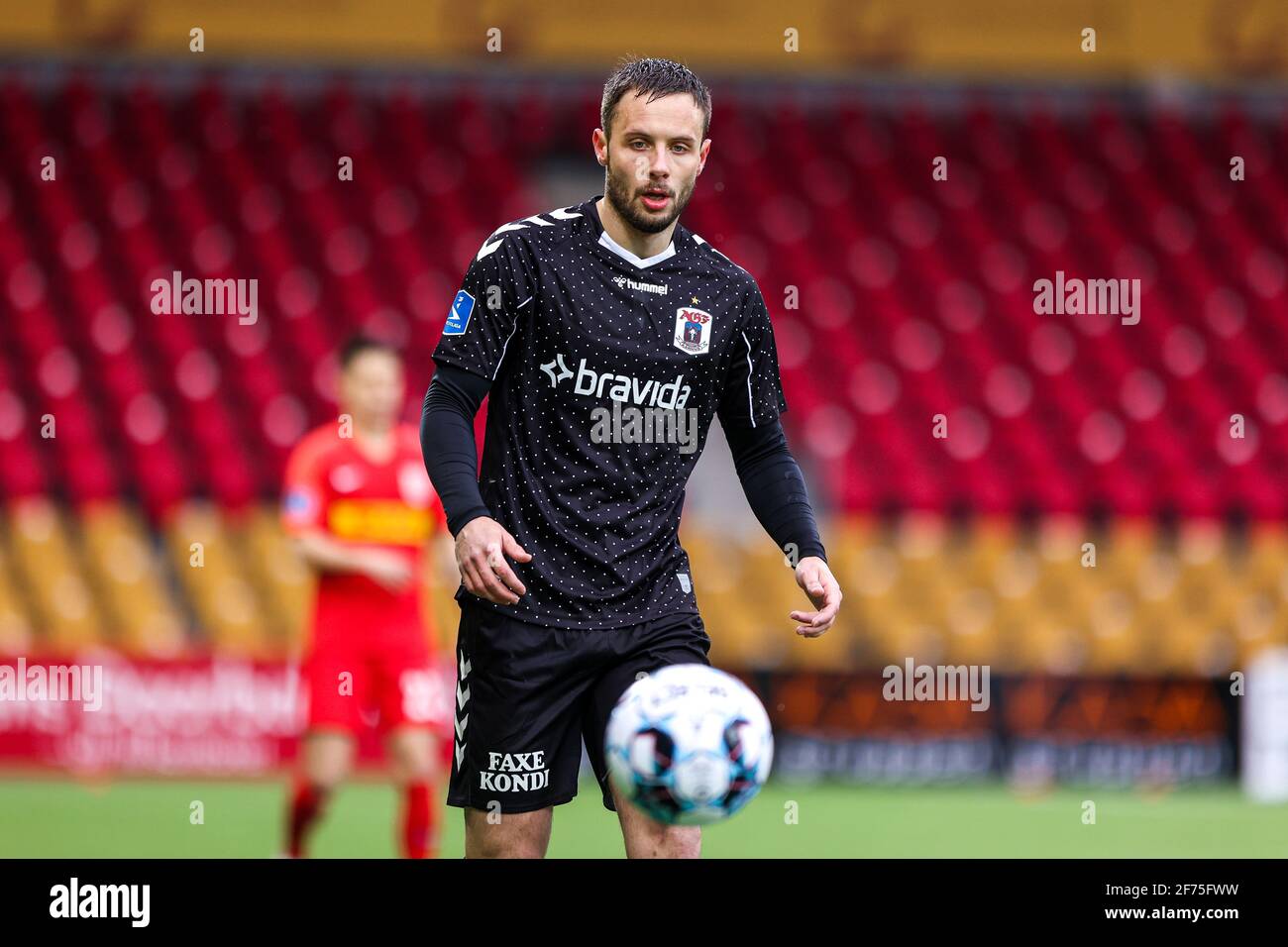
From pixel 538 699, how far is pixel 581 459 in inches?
19.8

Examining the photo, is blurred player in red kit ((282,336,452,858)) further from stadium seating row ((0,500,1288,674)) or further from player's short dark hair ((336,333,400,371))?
stadium seating row ((0,500,1288,674))

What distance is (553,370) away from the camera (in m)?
3.75

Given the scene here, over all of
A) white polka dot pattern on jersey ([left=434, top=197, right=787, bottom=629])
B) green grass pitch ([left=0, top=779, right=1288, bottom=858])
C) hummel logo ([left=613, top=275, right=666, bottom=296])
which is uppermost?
hummel logo ([left=613, top=275, right=666, bottom=296])

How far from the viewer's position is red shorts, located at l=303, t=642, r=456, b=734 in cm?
640

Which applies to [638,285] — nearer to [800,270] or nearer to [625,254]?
[625,254]


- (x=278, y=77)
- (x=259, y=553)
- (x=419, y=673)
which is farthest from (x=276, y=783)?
(x=278, y=77)

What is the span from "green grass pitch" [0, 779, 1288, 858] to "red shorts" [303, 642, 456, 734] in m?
0.62

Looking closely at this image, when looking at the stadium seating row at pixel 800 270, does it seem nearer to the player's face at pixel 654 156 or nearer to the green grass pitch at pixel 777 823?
the green grass pitch at pixel 777 823

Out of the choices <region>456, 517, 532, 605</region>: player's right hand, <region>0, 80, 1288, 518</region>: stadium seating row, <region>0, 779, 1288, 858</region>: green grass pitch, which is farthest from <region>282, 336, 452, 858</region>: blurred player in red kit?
<region>0, 80, 1288, 518</region>: stadium seating row

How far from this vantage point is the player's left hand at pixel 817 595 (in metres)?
3.62

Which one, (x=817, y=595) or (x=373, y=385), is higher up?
(x=373, y=385)

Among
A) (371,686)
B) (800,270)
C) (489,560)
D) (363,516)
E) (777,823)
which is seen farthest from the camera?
(800,270)

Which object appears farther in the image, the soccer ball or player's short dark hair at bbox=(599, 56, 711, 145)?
player's short dark hair at bbox=(599, 56, 711, 145)

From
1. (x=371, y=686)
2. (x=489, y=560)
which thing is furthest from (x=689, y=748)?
(x=371, y=686)
